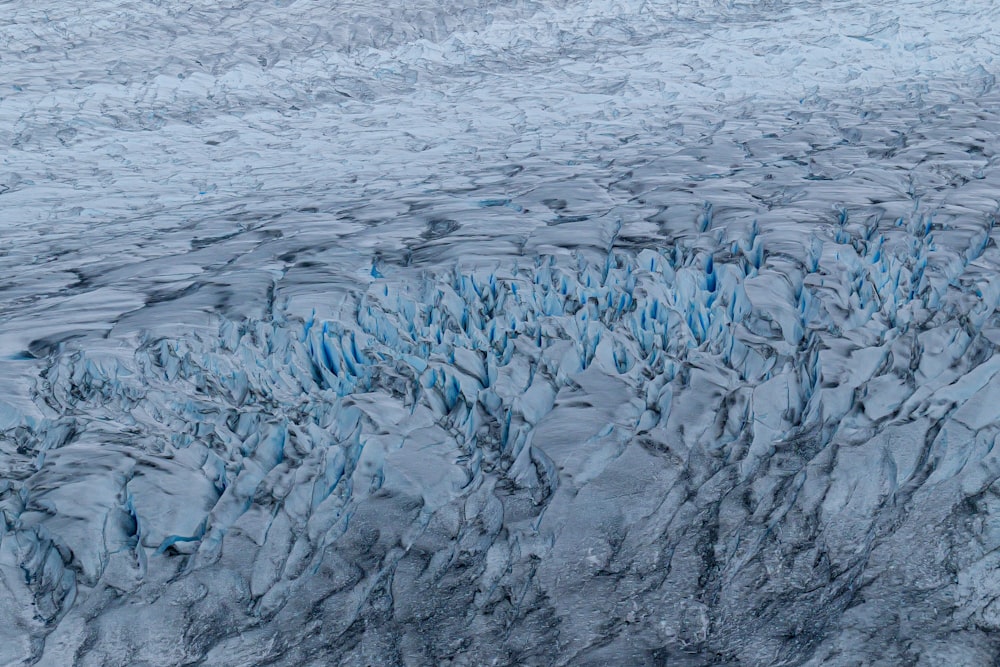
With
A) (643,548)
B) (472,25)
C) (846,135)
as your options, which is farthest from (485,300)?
(472,25)

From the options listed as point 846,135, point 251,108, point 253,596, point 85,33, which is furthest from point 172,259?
point 85,33

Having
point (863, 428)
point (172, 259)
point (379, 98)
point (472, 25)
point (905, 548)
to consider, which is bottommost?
point (905, 548)

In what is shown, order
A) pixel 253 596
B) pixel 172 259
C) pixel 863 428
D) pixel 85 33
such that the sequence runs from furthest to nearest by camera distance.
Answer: pixel 85 33, pixel 172 259, pixel 863 428, pixel 253 596

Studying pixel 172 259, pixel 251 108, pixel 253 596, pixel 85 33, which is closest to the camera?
pixel 253 596

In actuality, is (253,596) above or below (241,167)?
below

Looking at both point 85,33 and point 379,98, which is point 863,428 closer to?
point 379,98

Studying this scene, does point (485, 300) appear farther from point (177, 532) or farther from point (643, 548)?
point (177, 532)

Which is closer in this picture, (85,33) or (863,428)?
(863,428)
